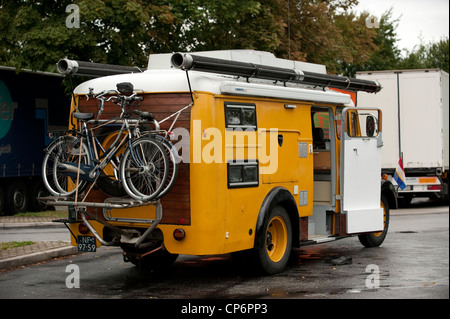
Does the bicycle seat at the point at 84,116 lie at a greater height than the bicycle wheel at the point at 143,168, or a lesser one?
greater

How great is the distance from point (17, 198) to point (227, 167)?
13013mm

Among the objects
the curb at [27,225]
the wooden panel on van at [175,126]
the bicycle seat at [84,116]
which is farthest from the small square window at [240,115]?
the curb at [27,225]

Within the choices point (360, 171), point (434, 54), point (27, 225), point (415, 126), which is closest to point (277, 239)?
point (360, 171)

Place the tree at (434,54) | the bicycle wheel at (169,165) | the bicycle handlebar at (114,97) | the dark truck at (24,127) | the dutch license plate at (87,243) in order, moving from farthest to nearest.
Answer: the tree at (434,54), the dark truck at (24,127), the dutch license plate at (87,243), the bicycle handlebar at (114,97), the bicycle wheel at (169,165)

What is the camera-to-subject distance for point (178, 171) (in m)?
9.27

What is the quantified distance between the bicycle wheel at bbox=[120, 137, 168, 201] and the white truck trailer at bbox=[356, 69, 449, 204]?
1410 cm

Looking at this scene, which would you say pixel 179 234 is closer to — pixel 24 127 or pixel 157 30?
pixel 24 127

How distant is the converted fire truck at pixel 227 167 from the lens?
9.21 metres

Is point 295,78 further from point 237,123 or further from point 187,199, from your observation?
point 187,199

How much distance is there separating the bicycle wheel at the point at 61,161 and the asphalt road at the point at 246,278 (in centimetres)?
119

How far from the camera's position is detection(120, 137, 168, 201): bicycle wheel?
357 inches

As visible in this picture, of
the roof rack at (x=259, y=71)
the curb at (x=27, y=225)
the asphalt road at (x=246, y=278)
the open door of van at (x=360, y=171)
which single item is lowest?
the asphalt road at (x=246, y=278)

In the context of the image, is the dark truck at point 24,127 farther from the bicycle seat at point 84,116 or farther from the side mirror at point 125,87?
the side mirror at point 125,87

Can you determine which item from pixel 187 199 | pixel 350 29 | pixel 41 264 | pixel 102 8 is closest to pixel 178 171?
pixel 187 199
